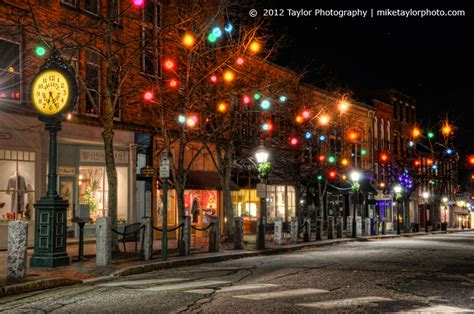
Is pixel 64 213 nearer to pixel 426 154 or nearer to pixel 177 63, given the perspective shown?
pixel 177 63

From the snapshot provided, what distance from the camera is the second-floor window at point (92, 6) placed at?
75.3ft

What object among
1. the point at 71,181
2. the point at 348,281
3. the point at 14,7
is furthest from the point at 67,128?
the point at 348,281

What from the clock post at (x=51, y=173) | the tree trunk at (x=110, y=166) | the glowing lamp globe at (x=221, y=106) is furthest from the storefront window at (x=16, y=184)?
the glowing lamp globe at (x=221, y=106)

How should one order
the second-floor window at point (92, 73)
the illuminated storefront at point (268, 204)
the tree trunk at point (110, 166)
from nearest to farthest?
1. the tree trunk at point (110, 166)
2. the second-floor window at point (92, 73)
3. the illuminated storefront at point (268, 204)

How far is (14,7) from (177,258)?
9.34 metres

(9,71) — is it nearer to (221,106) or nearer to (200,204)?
(221,106)

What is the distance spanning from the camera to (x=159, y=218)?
85.1 feet

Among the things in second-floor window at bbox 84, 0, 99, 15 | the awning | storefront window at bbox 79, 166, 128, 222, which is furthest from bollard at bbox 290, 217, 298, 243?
second-floor window at bbox 84, 0, 99, 15

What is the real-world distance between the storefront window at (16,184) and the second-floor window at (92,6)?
19.9 ft

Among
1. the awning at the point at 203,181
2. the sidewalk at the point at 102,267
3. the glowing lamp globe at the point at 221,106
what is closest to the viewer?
the sidewalk at the point at 102,267

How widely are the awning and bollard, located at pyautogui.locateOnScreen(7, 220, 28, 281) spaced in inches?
540

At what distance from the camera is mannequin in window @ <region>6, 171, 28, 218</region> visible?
64.4 ft

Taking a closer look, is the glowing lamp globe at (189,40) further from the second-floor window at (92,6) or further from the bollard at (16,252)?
the bollard at (16,252)

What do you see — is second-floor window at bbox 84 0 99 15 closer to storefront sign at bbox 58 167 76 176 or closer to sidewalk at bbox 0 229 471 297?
storefront sign at bbox 58 167 76 176
